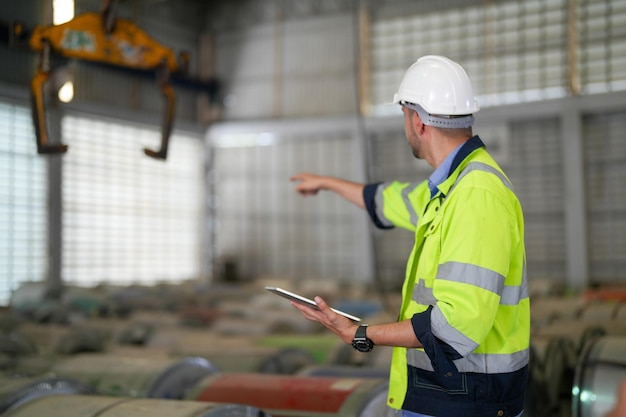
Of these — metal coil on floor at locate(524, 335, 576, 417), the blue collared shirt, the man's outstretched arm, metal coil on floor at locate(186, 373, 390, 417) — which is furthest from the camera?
metal coil on floor at locate(524, 335, 576, 417)

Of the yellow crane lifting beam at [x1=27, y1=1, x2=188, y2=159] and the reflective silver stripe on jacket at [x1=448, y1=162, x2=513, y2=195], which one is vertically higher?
the yellow crane lifting beam at [x1=27, y1=1, x2=188, y2=159]

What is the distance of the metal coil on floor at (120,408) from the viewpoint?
10.0 ft

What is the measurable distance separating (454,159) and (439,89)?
26 cm

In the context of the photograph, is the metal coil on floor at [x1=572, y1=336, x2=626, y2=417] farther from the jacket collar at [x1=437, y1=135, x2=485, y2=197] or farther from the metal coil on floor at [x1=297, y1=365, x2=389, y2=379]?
the jacket collar at [x1=437, y1=135, x2=485, y2=197]

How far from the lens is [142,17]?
16.9 metres

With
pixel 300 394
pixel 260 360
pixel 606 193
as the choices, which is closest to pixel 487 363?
pixel 300 394

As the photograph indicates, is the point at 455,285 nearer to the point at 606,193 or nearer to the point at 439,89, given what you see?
the point at 439,89

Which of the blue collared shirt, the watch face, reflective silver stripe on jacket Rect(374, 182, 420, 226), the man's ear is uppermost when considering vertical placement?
the man's ear

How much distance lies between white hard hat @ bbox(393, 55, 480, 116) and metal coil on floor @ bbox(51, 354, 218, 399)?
2.69 meters

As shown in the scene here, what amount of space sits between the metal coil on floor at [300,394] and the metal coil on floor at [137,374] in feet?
0.69

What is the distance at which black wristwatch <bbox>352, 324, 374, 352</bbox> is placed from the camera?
2.37 metres

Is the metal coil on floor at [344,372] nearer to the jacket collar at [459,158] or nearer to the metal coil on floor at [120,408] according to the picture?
the metal coil on floor at [120,408]

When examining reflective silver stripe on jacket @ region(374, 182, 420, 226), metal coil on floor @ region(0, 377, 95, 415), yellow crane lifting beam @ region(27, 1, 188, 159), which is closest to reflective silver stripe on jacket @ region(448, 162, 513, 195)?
reflective silver stripe on jacket @ region(374, 182, 420, 226)

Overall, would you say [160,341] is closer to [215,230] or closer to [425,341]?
[425,341]
